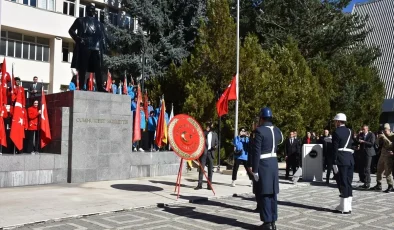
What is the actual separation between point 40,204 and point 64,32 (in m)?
23.3

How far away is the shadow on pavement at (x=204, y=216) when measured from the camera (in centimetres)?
766

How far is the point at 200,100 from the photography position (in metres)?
21.5

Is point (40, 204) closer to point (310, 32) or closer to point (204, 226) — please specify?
point (204, 226)

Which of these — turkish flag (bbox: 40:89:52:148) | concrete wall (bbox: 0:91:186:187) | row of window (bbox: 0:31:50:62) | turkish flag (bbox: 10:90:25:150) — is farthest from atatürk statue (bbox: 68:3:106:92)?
row of window (bbox: 0:31:50:62)

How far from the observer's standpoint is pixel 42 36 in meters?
29.8

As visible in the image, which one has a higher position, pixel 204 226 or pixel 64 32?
pixel 64 32

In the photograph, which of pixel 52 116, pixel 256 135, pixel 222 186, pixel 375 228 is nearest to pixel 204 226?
pixel 256 135

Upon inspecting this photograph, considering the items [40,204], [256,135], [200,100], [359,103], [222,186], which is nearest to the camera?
[256,135]

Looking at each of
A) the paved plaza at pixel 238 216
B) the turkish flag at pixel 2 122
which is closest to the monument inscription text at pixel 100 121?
the turkish flag at pixel 2 122

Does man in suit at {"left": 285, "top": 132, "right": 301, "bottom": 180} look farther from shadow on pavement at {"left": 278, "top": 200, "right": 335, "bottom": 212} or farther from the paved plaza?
shadow on pavement at {"left": 278, "top": 200, "right": 335, "bottom": 212}

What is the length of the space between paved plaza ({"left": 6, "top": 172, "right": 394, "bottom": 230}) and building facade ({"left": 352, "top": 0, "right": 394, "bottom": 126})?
43.6m

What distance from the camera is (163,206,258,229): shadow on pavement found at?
7664 millimetres

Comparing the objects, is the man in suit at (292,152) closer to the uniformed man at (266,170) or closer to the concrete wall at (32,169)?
the concrete wall at (32,169)

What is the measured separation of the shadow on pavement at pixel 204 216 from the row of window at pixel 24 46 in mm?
22842
